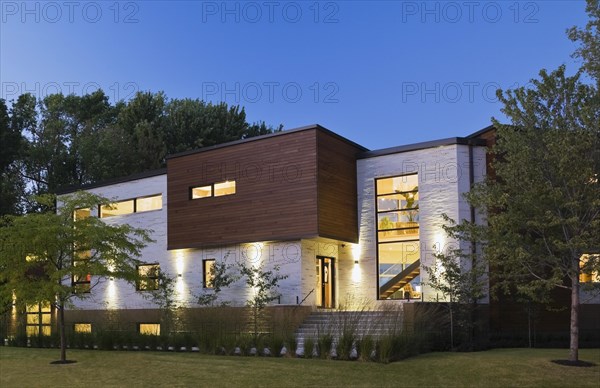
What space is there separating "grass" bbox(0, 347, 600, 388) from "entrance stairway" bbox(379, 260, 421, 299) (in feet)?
25.3

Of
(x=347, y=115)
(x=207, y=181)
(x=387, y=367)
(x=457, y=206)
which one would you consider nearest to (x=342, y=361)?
(x=387, y=367)

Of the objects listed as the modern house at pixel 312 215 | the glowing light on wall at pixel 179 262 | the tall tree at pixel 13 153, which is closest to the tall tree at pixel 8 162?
the tall tree at pixel 13 153

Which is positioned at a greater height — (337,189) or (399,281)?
(337,189)

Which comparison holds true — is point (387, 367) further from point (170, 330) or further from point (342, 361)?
point (170, 330)

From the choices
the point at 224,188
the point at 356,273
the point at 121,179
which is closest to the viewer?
the point at 356,273

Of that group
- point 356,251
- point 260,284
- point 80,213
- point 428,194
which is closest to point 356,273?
point 356,251

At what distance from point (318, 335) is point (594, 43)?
42.3 feet

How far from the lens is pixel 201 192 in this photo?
2488cm

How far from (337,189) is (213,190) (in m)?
5.05

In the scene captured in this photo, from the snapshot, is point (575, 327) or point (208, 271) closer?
point (575, 327)

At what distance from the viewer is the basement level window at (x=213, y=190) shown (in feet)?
78.4

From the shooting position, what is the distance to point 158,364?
50.4ft

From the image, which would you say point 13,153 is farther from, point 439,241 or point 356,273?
point 439,241

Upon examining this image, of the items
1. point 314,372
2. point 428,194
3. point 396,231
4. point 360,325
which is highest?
point 428,194
